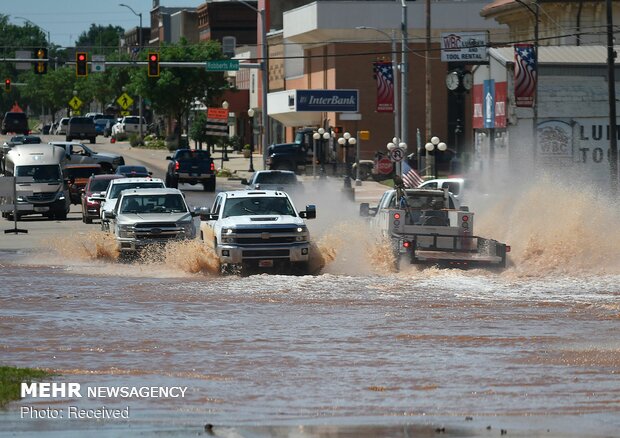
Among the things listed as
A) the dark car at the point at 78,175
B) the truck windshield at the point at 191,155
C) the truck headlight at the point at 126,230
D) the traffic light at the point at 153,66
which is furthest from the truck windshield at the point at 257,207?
the truck windshield at the point at 191,155

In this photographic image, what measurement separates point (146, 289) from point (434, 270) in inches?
214

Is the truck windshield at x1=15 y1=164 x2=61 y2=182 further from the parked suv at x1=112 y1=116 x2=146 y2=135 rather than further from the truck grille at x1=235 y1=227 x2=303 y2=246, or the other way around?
the parked suv at x1=112 y1=116 x2=146 y2=135

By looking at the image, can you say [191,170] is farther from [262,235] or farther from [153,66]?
[262,235]

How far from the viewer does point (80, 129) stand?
9850 cm

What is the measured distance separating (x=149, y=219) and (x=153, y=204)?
47.5 inches

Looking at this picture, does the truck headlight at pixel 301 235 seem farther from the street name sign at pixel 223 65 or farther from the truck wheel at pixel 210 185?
the street name sign at pixel 223 65

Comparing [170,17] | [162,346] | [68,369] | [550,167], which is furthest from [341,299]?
[170,17]

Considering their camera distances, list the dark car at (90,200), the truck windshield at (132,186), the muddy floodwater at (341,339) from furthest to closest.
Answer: the dark car at (90,200) < the truck windshield at (132,186) < the muddy floodwater at (341,339)

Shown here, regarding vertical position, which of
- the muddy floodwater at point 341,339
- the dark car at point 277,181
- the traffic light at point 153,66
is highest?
the traffic light at point 153,66

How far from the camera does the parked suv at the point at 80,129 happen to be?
9770 cm

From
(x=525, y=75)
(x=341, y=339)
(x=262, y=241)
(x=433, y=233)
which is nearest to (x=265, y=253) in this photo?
(x=262, y=241)

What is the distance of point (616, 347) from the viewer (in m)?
17.1

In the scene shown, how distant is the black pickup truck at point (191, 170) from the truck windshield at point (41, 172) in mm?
12832

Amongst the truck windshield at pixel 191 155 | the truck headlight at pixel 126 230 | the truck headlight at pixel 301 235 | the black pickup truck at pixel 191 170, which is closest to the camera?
the truck headlight at pixel 301 235
